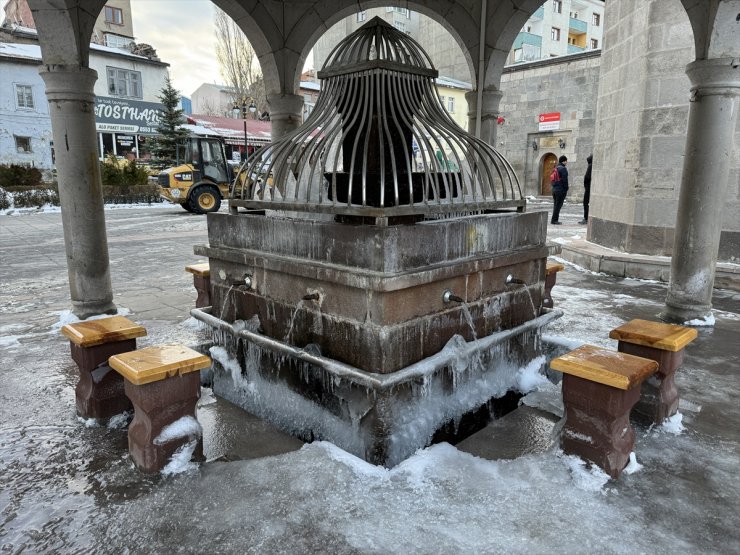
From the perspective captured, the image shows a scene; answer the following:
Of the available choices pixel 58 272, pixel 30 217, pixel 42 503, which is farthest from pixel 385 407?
pixel 30 217

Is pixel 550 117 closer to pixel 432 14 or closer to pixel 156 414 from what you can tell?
pixel 432 14

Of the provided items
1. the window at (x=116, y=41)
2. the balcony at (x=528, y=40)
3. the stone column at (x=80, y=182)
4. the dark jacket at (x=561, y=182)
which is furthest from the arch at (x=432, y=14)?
the balcony at (x=528, y=40)

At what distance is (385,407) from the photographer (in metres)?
3.15

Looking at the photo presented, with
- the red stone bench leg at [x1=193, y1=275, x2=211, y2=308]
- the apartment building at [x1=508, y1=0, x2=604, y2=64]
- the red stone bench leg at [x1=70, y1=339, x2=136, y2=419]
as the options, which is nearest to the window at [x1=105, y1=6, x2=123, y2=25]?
the apartment building at [x1=508, y1=0, x2=604, y2=64]

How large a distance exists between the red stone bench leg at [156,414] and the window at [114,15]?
41.6m

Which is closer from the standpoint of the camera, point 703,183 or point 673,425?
point 673,425

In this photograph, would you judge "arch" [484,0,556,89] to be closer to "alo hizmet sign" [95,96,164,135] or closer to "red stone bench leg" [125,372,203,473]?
"red stone bench leg" [125,372,203,473]

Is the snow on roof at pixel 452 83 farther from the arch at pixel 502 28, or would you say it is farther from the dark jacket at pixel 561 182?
the arch at pixel 502 28

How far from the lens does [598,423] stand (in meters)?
2.87

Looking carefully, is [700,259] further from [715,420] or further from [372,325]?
[372,325]

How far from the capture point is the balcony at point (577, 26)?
125ft

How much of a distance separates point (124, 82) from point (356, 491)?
29.3 m

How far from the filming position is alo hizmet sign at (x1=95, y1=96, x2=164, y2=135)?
2566 centimetres

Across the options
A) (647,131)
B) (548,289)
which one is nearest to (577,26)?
(647,131)
